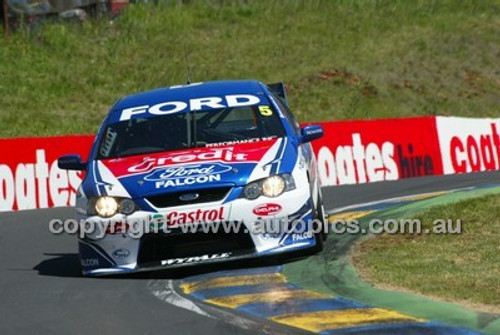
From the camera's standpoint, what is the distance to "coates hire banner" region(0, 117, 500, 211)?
18016 millimetres

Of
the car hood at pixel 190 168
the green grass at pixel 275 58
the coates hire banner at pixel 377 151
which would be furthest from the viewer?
the green grass at pixel 275 58

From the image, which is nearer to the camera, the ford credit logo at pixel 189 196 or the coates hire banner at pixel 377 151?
the ford credit logo at pixel 189 196

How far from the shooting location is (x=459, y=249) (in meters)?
9.80

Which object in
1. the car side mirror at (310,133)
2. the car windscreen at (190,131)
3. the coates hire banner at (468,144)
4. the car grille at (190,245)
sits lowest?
the coates hire banner at (468,144)

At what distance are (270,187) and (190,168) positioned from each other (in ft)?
2.12

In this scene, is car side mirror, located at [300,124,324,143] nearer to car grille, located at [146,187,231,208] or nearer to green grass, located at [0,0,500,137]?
car grille, located at [146,187,231,208]

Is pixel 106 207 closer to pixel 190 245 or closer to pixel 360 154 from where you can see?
pixel 190 245

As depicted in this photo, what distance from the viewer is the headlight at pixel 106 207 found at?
945 cm

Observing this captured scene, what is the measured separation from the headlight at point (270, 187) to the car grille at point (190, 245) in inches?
11.9

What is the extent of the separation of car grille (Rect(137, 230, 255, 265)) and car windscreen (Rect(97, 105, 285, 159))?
116 centimetres

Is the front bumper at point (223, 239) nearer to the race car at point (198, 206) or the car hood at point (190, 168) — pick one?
the race car at point (198, 206)

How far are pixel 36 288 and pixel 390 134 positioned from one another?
1142cm

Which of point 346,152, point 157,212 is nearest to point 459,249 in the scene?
point 157,212

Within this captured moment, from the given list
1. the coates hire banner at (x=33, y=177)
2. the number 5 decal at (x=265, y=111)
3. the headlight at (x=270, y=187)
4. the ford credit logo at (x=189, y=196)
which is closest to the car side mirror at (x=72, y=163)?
the number 5 decal at (x=265, y=111)
